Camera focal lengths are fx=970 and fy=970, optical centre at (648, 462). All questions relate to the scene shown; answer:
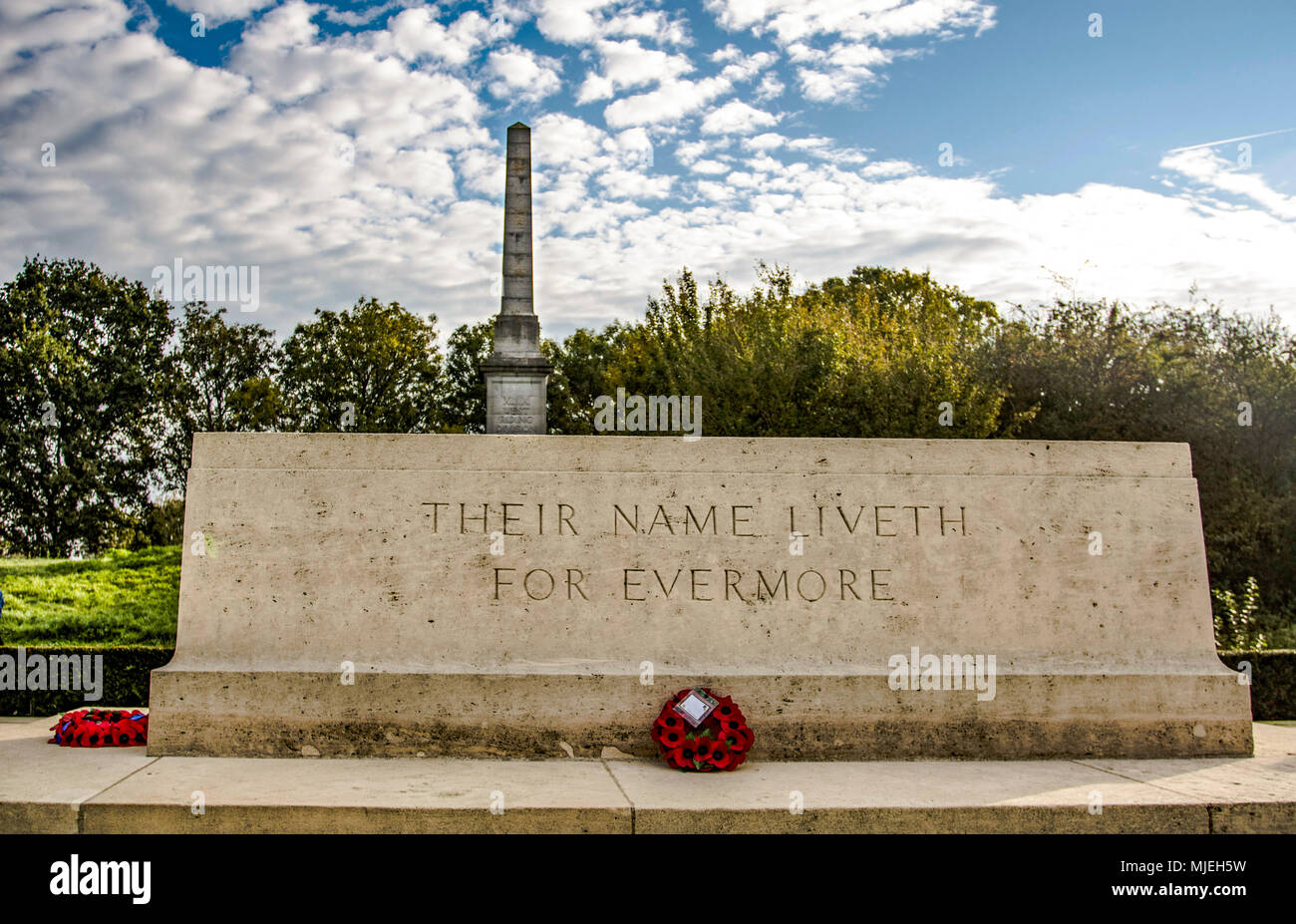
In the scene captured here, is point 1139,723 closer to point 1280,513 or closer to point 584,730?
point 584,730

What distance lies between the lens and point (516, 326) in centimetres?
2030

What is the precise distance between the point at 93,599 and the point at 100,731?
44.8 feet

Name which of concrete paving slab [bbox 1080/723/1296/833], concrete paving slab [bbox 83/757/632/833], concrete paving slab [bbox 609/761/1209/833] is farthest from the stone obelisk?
concrete paving slab [bbox 1080/723/1296/833]

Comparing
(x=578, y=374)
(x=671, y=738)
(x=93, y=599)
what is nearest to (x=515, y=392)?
(x=93, y=599)

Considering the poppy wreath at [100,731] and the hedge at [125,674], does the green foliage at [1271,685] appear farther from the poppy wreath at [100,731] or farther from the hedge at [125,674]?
the hedge at [125,674]

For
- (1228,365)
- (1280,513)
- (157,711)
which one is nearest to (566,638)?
(157,711)

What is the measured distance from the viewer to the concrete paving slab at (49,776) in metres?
4.72

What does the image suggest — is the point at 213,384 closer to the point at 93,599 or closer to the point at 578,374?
the point at 578,374

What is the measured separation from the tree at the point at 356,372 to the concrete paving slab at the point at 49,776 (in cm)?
3004

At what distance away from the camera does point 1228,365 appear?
2238cm

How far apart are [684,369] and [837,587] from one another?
14.4m

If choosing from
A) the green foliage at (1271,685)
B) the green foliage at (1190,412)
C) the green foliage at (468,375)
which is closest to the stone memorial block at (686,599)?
the green foliage at (1271,685)

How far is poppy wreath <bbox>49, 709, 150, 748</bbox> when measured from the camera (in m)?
6.36

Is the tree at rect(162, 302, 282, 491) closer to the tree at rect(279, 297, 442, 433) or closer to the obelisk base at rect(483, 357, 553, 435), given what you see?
the tree at rect(279, 297, 442, 433)
